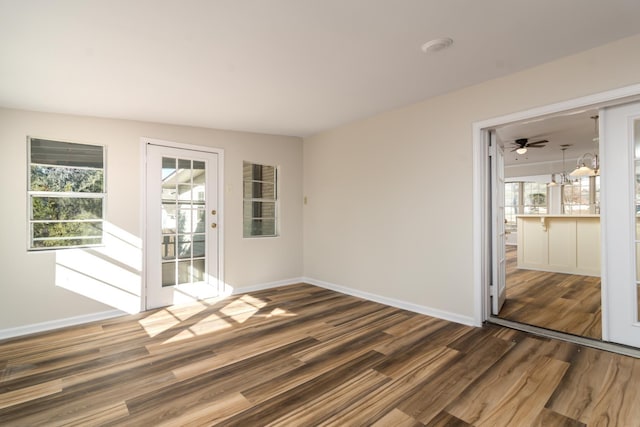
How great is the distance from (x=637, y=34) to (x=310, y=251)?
14.3 feet

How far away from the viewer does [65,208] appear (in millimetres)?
3586

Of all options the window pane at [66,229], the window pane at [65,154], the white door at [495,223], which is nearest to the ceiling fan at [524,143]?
the white door at [495,223]

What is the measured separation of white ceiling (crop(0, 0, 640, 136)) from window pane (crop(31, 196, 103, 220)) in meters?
0.99

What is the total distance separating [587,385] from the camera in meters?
2.13

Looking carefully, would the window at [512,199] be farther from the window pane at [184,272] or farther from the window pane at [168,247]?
the window pane at [168,247]

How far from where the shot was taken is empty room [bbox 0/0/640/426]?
79.7 inches

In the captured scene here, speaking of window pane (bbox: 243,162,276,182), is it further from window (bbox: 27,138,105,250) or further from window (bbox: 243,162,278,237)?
window (bbox: 27,138,105,250)

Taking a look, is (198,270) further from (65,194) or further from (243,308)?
(65,194)

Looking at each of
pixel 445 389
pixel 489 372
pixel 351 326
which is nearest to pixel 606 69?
pixel 489 372

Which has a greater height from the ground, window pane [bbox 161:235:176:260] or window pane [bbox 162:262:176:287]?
window pane [bbox 161:235:176:260]

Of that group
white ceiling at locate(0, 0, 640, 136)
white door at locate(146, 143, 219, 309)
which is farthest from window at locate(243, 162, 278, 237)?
white ceiling at locate(0, 0, 640, 136)

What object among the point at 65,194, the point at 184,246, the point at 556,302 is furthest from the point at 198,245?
the point at 556,302

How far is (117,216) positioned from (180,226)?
2.42 ft

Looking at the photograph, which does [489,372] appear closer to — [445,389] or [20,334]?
[445,389]
